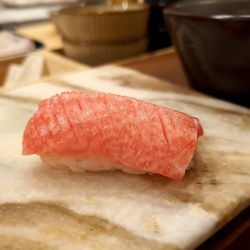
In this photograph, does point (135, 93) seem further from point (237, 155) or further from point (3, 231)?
point (3, 231)

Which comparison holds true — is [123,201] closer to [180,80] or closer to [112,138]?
[112,138]

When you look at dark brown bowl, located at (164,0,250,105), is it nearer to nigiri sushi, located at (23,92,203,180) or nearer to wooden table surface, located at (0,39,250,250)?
wooden table surface, located at (0,39,250,250)

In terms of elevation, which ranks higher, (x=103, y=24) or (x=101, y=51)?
(x=103, y=24)

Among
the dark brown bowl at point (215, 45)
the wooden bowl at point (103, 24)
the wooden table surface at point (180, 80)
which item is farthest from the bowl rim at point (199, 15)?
the wooden bowl at point (103, 24)

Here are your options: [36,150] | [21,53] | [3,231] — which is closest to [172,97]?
[36,150]

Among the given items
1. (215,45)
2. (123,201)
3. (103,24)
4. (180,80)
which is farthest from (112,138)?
(103,24)
